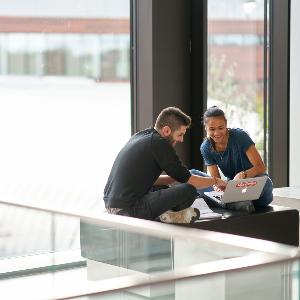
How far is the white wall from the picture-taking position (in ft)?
24.1

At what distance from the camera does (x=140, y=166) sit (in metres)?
4.91

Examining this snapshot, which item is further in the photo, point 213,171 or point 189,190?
point 213,171

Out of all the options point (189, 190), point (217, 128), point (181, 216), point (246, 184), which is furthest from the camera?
point (217, 128)

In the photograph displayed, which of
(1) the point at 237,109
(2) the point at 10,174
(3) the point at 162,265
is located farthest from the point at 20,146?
(3) the point at 162,265

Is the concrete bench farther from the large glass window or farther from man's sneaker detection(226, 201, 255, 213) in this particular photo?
the large glass window

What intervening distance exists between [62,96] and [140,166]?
176 cm

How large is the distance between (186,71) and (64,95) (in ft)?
4.23

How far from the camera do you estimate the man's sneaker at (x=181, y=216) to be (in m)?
4.82

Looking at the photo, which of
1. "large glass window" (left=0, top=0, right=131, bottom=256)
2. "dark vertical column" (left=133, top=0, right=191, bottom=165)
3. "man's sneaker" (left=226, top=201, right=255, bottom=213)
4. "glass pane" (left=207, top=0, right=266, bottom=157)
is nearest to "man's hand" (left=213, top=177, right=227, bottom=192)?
"man's sneaker" (left=226, top=201, right=255, bottom=213)

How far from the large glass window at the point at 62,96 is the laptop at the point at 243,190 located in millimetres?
1414

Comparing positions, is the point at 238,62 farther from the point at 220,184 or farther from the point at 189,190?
the point at 189,190

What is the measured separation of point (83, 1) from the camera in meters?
6.47

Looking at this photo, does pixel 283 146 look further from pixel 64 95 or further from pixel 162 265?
pixel 162 265

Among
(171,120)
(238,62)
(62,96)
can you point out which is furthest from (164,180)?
(238,62)
